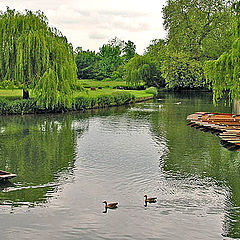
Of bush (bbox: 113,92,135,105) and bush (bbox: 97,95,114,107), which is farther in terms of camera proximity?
bush (bbox: 113,92,135,105)

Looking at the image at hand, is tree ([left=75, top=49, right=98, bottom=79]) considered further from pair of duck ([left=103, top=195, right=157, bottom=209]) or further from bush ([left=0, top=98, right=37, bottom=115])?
pair of duck ([left=103, top=195, right=157, bottom=209])

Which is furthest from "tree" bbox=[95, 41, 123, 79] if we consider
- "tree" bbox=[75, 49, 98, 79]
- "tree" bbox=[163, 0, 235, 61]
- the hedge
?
the hedge

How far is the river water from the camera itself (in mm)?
10875

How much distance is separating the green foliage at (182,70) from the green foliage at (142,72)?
732cm

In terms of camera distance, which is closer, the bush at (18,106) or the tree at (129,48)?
the bush at (18,106)

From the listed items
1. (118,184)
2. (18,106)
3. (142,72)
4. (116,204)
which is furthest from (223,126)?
(142,72)

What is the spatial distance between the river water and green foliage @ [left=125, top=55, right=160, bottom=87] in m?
46.5

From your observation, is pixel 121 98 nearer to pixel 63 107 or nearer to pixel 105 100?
pixel 105 100

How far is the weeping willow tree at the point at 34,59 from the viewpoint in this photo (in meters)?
33.6

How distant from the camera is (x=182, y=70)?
64312 mm

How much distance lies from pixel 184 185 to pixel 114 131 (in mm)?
13091

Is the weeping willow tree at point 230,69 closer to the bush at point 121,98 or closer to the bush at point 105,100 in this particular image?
the bush at point 105,100

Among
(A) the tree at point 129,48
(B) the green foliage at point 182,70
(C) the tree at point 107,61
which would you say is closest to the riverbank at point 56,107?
(B) the green foliage at point 182,70

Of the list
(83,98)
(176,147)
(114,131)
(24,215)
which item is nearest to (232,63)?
(176,147)
